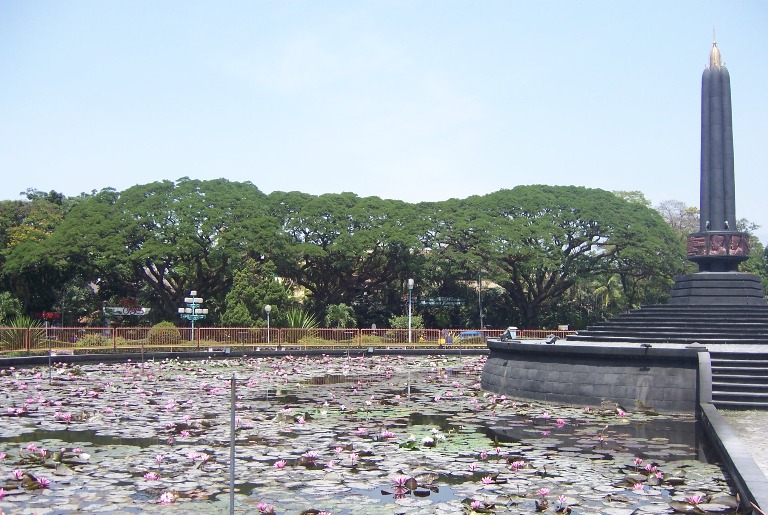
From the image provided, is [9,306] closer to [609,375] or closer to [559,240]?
[559,240]

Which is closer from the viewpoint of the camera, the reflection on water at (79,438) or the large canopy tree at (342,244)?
the reflection on water at (79,438)

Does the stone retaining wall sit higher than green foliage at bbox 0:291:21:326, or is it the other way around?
green foliage at bbox 0:291:21:326

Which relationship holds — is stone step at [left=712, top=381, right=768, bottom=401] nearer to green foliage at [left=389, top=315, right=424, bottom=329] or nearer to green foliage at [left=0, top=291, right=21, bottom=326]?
green foliage at [left=389, top=315, right=424, bottom=329]

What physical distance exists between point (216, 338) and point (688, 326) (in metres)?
22.6

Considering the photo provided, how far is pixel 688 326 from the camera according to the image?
20.2 metres

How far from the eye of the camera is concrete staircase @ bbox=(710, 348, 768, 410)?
1447 centimetres

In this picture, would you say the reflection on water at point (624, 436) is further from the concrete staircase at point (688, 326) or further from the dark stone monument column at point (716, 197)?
the dark stone monument column at point (716, 197)

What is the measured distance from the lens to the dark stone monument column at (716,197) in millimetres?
24266

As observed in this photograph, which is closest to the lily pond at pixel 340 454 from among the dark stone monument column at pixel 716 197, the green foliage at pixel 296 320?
the dark stone monument column at pixel 716 197

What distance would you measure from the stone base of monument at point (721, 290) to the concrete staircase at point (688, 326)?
1313mm

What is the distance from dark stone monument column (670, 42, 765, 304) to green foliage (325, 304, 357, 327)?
77.6 feet

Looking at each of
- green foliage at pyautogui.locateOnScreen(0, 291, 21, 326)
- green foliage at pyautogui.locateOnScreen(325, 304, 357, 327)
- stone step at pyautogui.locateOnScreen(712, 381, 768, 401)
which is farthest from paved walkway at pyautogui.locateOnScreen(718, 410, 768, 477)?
green foliage at pyautogui.locateOnScreen(0, 291, 21, 326)

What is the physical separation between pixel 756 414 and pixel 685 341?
18.1ft

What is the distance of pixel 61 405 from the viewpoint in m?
15.8
